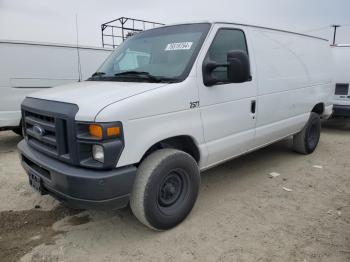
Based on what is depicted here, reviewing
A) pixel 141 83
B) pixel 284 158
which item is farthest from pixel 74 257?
pixel 284 158

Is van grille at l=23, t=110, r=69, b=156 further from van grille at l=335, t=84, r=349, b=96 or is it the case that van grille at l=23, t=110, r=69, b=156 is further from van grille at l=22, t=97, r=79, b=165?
van grille at l=335, t=84, r=349, b=96

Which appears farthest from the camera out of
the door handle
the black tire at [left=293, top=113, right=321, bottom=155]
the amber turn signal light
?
the black tire at [left=293, top=113, right=321, bottom=155]

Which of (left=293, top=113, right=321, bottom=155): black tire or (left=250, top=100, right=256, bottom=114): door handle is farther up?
(left=250, top=100, right=256, bottom=114): door handle

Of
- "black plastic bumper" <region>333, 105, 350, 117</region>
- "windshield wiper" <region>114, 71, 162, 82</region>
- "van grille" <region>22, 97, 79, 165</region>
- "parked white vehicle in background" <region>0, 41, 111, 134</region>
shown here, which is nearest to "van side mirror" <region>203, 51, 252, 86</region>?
"windshield wiper" <region>114, 71, 162, 82</region>

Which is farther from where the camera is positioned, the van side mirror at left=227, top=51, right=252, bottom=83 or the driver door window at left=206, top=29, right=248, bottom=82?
the driver door window at left=206, top=29, right=248, bottom=82

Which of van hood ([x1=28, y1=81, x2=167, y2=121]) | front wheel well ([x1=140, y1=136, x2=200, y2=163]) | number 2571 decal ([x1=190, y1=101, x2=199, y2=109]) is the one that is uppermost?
van hood ([x1=28, y1=81, x2=167, y2=121])

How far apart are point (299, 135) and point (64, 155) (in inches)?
173

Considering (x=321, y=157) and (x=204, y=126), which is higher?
(x=204, y=126)

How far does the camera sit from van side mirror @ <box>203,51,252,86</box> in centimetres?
316

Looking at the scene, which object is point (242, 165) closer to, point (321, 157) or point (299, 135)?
point (299, 135)

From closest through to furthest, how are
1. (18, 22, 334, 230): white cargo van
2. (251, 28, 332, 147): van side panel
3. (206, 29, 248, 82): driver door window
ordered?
(18, 22, 334, 230): white cargo van
(206, 29, 248, 82): driver door window
(251, 28, 332, 147): van side panel

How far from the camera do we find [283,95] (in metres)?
4.55

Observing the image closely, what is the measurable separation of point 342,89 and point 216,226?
20.1 ft

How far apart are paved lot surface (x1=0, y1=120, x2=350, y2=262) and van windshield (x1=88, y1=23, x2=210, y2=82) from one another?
1.63 m
